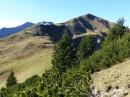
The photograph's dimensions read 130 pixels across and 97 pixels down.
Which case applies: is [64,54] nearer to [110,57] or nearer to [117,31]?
[117,31]

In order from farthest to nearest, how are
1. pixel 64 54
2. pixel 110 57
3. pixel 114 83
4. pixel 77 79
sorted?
pixel 64 54, pixel 110 57, pixel 77 79, pixel 114 83

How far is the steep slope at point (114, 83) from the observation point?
3303 centimetres

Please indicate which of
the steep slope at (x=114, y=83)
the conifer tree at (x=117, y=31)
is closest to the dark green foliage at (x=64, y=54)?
the conifer tree at (x=117, y=31)

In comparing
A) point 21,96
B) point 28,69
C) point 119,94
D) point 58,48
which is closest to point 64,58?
point 58,48

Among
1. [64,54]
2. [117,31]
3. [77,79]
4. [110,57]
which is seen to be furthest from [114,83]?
[117,31]

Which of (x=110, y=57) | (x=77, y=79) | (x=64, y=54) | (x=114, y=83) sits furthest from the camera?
(x=64, y=54)

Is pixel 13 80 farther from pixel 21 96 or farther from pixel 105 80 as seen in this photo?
pixel 105 80

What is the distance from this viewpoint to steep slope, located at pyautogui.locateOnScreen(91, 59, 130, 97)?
33.0 m

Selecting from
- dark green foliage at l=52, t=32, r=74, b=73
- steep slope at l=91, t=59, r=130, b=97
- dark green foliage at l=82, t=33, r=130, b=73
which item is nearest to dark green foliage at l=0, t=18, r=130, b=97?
dark green foliage at l=82, t=33, r=130, b=73

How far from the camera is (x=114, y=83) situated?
34.9 m

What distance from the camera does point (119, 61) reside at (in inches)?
1826

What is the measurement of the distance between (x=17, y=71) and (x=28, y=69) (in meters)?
6.11

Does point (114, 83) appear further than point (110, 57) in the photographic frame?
No

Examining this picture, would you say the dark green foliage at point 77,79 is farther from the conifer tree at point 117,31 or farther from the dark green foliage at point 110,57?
the conifer tree at point 117,31
